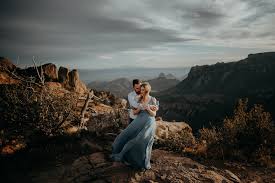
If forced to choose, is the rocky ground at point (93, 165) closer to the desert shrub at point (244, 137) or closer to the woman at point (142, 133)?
the woman at point (142, 133)

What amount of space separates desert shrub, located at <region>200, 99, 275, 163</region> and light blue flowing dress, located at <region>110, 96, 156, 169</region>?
3798mm

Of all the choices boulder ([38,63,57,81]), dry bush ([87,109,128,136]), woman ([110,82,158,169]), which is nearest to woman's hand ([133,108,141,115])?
woman ([110,82,158,169])

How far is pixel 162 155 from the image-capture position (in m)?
8.70

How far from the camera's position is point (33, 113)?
938cm

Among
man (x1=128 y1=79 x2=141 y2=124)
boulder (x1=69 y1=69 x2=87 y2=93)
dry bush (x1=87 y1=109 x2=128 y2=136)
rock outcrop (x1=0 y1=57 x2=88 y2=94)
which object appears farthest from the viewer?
boulder (x1=69 y1=69 x2=87 y2=93)

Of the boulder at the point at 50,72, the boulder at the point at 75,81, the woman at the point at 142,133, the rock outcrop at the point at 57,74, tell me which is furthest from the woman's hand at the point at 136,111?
the boulder at the point at 50,72

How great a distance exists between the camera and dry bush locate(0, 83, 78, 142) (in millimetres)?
9352

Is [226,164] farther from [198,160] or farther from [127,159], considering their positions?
[127,159]

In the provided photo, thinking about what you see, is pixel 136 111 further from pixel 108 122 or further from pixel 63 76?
pixel 63 76

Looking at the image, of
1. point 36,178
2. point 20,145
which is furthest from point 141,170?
point 20,145

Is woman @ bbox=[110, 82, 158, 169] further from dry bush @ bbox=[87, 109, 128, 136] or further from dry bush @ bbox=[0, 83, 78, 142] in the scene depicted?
dry bush @ bbox=[87, 109, 128, 136]

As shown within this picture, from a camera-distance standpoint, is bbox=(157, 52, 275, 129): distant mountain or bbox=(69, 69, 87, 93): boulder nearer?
bbox=(69, 69, 87, 93): boulder

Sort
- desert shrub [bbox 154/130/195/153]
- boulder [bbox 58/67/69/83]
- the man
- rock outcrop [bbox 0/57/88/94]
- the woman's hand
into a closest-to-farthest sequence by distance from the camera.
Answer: the woman's hand < the man < desert shrub [bbox 154/130/195/153] < rock outcrop [bbox 0/57/88/94] < boulder [bbox 58/67/69/83]

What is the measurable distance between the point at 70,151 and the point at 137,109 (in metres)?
3.43
